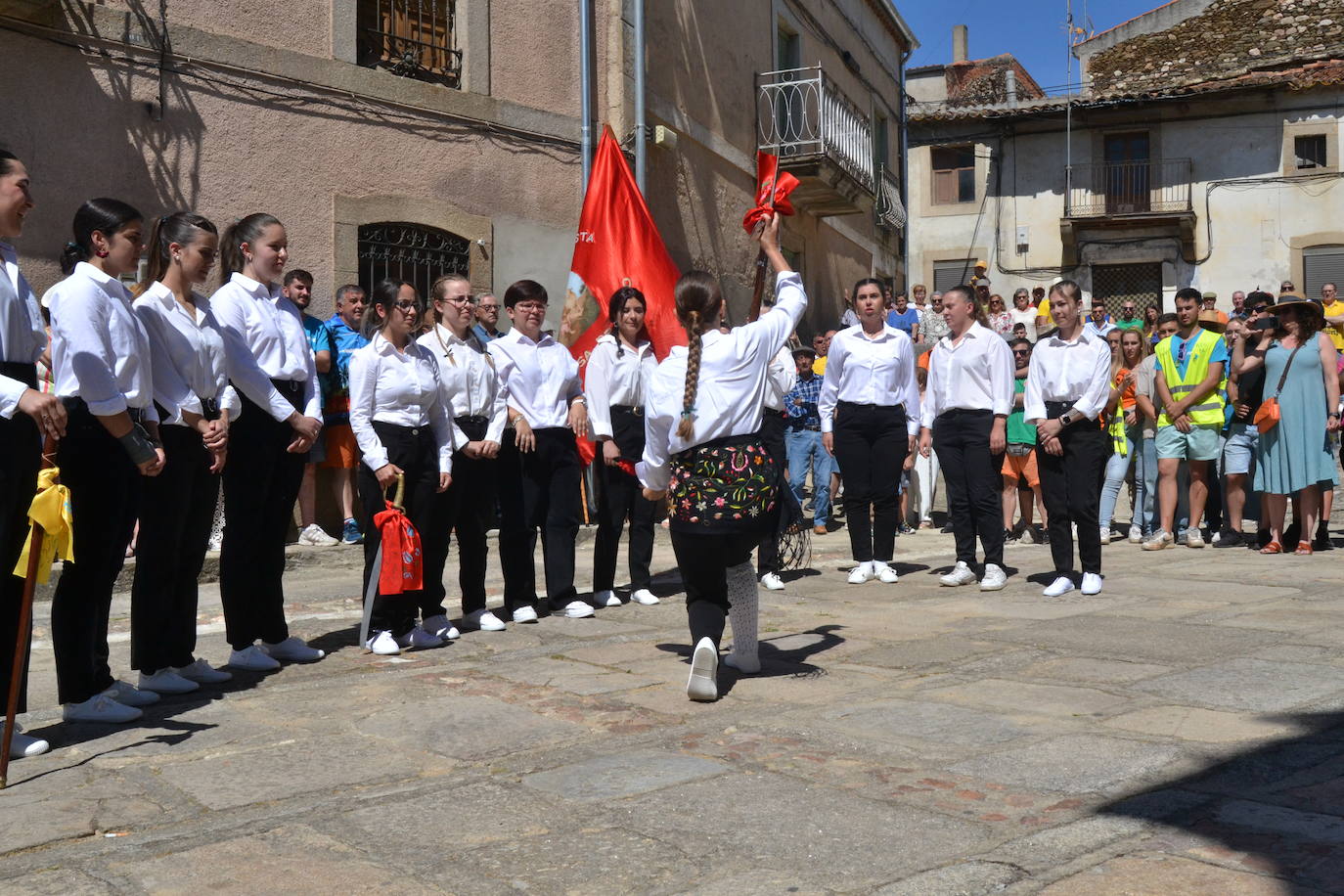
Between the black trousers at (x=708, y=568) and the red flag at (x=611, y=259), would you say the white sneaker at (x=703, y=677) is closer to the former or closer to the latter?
the black trousers at (x=708, y=568)

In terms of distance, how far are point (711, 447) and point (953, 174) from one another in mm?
32656

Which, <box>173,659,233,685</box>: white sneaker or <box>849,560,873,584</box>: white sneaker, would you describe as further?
<box>849,560,873,584</box>: white sneaker

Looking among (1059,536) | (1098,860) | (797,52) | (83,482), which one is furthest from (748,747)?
(797,52)

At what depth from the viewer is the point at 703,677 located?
505 cm

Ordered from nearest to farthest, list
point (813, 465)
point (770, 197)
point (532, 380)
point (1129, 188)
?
point (770, 197), point (532, 380), point (813, 465), point (1129, 188)

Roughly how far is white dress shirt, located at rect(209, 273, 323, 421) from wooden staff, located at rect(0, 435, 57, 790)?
4.39 feet

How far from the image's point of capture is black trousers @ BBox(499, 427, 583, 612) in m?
7.34

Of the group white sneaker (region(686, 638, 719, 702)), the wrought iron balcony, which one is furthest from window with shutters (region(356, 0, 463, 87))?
white sneaker (region(686, 638, 719, 702))

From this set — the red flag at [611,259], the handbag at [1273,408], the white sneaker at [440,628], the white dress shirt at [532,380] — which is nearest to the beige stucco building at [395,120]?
the red flag at [611,259]

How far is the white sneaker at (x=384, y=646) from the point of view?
6254 millimetres

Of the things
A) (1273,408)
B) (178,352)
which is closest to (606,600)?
(178,352)

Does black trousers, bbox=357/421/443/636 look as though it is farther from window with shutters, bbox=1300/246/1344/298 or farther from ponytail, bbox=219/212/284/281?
window with shutters, bbox=1300/246/1344/298

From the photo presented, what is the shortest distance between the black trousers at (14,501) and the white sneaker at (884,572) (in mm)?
5509

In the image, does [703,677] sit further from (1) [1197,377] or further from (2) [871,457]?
(1) [1197,377]
